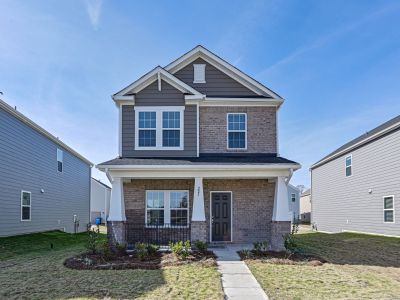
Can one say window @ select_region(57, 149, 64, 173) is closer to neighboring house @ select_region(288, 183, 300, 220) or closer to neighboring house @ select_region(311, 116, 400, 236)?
neighboring house @ select_region(311, 116, 400, 236)

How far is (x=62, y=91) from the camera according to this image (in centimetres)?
1789

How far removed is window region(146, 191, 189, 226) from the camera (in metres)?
15.0

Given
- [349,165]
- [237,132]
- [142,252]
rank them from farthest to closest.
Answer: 1. [349,165]
2. [237,132]
3. [142,252]

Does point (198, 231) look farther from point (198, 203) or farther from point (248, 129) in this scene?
point (248, 129)

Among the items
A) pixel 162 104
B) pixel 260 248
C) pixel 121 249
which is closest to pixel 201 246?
pixel 260 248

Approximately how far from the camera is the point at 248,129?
15.4 metres

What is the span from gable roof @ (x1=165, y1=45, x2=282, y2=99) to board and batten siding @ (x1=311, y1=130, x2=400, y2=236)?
285 inches

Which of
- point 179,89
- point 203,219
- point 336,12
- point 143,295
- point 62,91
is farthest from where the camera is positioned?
point 62,91

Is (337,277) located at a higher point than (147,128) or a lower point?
lower

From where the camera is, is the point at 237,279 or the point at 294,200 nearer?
the point at 237,279

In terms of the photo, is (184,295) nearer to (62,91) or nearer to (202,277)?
(202,277)

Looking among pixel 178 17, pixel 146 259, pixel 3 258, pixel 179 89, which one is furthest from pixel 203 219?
pixel 178 17

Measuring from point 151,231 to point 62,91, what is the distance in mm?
8429

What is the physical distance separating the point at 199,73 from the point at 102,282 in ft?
33.9
